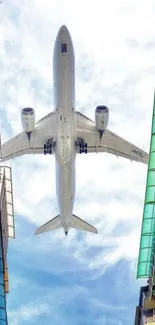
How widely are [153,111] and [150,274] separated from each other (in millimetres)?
12681

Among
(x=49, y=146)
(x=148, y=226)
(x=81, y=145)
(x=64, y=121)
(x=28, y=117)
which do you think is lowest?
(x=148, y=226)

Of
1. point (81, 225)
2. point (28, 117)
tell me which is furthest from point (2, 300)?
point (81, 225)

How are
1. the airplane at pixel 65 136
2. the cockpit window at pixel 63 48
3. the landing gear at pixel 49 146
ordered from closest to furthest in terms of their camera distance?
1. the cockpit window at pixel 63 48
2. the airplane at pixel 65 136
3. the landing gear at pixel 49 146

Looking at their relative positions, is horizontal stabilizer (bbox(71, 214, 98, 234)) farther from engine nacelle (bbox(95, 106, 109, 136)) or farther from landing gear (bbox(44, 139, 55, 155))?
engine nacelle (bbox(95, 106, 109, 136))

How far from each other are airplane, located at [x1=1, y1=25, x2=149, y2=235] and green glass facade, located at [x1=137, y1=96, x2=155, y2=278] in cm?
860

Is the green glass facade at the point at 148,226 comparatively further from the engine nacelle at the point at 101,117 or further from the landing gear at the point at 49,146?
the landing gear at the point at 49,146

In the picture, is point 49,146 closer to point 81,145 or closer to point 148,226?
point 81,145

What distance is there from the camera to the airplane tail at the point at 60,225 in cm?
5456

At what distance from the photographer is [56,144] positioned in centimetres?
4744

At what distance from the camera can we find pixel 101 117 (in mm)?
47312

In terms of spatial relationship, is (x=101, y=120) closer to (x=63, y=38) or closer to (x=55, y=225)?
(x=63, y=38)

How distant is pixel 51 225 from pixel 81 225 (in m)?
3.01

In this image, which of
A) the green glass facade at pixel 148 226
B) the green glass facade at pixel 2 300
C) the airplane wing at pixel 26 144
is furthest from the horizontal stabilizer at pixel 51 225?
the green glass facade at pixel 2 300

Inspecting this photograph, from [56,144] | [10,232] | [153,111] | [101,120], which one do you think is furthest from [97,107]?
[10,232]
